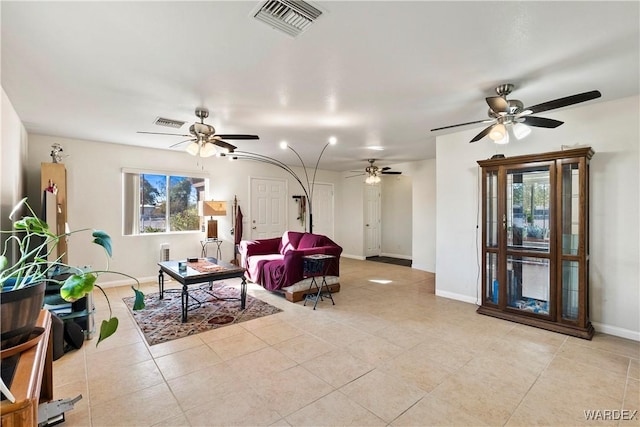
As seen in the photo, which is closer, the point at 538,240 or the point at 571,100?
the point at 571,100

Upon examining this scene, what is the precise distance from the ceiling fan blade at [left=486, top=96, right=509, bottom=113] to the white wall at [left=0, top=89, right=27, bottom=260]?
457 centimetres

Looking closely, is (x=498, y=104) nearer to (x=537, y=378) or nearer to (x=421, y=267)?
(x=537, y=378)

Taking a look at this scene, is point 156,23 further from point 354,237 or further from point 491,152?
point 354,237

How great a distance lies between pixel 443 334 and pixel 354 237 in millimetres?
5452

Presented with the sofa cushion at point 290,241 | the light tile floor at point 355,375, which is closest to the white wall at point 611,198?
the light tile floor at point 355,375

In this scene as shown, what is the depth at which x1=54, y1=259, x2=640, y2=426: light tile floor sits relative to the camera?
6.79ft

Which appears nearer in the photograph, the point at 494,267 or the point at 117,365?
the point at 117,365

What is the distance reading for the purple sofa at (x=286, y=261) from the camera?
4.61m

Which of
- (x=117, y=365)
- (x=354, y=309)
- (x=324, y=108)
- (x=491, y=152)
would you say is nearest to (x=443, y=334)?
(x=354, y=309)

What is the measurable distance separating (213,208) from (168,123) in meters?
2.14

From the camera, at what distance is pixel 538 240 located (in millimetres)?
3686

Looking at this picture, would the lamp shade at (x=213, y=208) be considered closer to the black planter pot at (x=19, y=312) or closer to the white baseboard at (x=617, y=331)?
the black planter pot at (x=19, y=312)

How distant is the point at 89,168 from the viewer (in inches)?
205
